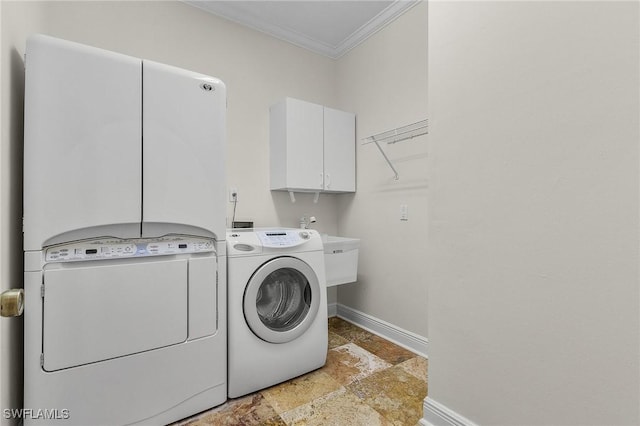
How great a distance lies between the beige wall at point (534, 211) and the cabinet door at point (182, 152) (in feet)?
3.53

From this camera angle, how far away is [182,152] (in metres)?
1.55

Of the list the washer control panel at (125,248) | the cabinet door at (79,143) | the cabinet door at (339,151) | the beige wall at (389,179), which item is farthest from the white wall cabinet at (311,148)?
the cabinet door at (79,143)

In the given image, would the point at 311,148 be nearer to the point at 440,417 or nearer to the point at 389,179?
the point at 389,179

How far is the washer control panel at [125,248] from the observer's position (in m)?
1.33

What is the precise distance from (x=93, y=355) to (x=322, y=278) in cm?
122

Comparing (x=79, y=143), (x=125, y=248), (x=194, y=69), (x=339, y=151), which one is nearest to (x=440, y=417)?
(x=125, y=248)

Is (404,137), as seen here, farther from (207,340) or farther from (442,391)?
(207,340)

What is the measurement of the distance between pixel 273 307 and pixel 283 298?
0.28 feet

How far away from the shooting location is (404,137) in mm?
2371

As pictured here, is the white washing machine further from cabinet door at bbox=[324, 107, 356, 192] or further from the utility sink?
cabinet door at bbox=[324, 107, 356, 192]

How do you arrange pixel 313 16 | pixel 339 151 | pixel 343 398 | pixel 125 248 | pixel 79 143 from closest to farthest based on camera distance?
pixel 79 143 → pixel 125 248 → pixel 343 398 → pixel 313 16 → pixel 339 151

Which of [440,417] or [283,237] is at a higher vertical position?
[283,237]

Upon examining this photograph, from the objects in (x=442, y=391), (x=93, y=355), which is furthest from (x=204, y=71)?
(x=442, y=391)

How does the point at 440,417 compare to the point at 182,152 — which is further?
the point at 182,152
